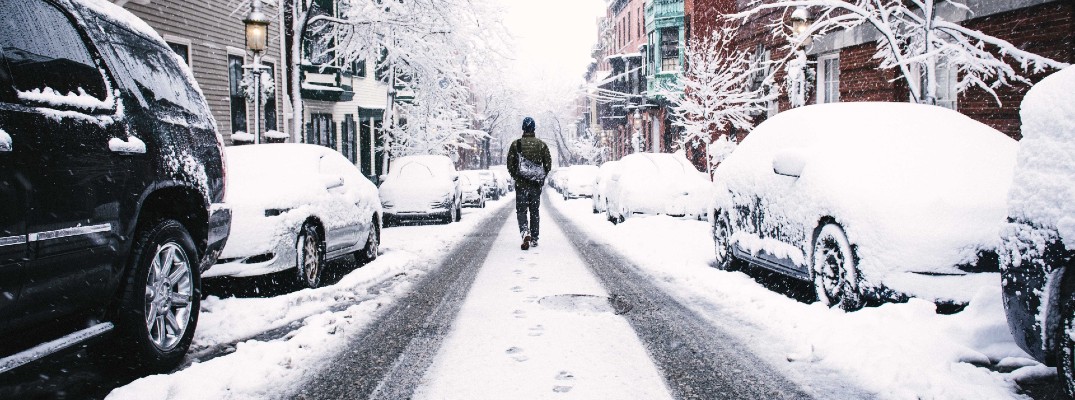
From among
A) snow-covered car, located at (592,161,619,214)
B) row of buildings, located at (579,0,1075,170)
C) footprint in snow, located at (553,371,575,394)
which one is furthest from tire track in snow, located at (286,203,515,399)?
snow-covered car, located at (592,161,619,214)

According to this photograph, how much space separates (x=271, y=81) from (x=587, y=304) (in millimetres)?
16586

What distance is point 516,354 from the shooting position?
16.8 ft

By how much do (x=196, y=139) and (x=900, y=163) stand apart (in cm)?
488

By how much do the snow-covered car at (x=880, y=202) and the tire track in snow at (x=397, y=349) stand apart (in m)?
2.91

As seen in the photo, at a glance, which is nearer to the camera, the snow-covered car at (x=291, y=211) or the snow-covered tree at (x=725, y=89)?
the snow-covered car at (x=291, y=211)

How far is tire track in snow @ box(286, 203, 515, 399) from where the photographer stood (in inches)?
172

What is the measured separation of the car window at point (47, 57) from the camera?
3480 millimetres

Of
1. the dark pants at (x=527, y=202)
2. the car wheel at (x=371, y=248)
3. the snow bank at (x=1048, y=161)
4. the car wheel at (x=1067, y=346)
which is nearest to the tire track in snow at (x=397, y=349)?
the car wheel at (x=371, y=248)

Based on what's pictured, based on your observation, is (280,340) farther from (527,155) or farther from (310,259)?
(527,155)

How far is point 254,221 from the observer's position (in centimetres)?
734

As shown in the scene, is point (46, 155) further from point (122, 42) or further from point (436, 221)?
point (436, 221)

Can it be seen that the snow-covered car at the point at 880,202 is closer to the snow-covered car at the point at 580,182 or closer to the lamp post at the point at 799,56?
the lamp post at the point at 799,56

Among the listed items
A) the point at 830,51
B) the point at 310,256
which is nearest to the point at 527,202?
the point at 310,256

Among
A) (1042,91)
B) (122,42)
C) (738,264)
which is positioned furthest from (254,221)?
(1042,91)
